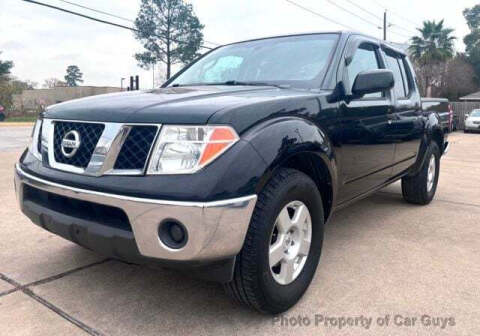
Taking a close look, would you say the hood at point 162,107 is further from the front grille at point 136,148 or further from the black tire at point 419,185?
the black tire at point 419,185

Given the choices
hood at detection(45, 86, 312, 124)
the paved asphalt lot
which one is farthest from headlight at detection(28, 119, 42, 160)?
the paved asphalt lot

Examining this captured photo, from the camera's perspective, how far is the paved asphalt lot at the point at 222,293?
7.30ft

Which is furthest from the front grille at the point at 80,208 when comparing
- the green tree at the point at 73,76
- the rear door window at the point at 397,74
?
the green tree at the point at 73,76

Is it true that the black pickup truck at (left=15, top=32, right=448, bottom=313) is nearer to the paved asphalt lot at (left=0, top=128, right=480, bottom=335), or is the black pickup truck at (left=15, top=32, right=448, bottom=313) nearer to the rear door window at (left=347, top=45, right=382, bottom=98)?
the rear door window at (left=347, top=45, right=382, bottom=98)

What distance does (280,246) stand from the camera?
2.26 meters

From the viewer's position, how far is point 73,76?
7888 centimetres

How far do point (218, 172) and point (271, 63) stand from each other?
5.18ft

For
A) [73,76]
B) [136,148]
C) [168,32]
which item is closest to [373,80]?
[136,148]

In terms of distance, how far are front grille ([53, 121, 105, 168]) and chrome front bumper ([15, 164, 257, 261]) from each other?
0.26 meters

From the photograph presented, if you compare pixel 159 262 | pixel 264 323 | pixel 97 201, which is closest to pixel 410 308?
pixel 264 323

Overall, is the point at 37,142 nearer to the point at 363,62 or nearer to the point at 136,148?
the point at 136,148

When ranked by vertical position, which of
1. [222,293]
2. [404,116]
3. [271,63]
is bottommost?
[222,293]

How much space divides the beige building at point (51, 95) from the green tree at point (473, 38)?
4109cm

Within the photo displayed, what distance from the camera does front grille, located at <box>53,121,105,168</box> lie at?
6.93 ft
